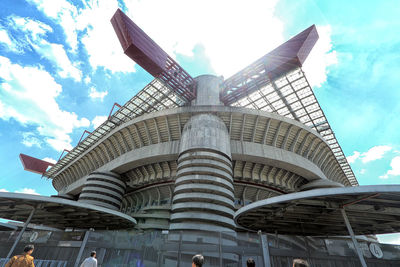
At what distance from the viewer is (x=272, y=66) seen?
24406mm

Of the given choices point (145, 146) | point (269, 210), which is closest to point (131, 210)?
point (145, 146)

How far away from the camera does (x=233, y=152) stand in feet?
70.7

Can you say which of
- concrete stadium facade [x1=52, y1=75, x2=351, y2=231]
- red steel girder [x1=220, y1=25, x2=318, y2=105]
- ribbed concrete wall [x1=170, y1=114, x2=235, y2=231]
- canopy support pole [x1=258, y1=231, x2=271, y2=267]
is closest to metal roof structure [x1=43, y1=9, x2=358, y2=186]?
red steel girder [x1=220, y1=25, x2=318, y2=105]

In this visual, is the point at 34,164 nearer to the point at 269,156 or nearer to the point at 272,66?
the point at 269,156

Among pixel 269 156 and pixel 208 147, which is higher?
pixel 269 156

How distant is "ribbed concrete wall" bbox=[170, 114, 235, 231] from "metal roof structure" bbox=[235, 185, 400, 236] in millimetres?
3846

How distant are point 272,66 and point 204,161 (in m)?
14.8

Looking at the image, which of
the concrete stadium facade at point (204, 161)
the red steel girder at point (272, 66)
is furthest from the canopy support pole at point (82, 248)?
the red steel girder at point (272, 66)

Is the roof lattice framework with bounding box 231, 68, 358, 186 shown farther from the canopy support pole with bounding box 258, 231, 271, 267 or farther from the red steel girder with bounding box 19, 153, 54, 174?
the red steel girder with bounding box 19, 153, 54, 174

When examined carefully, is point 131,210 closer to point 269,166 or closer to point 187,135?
point 187,135

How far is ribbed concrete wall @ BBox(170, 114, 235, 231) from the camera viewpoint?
52.1 feet

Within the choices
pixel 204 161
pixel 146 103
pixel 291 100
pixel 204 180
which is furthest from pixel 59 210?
pixel 291 100

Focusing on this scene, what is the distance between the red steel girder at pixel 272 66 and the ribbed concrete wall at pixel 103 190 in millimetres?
17687

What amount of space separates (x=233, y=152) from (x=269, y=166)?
5.25 m
